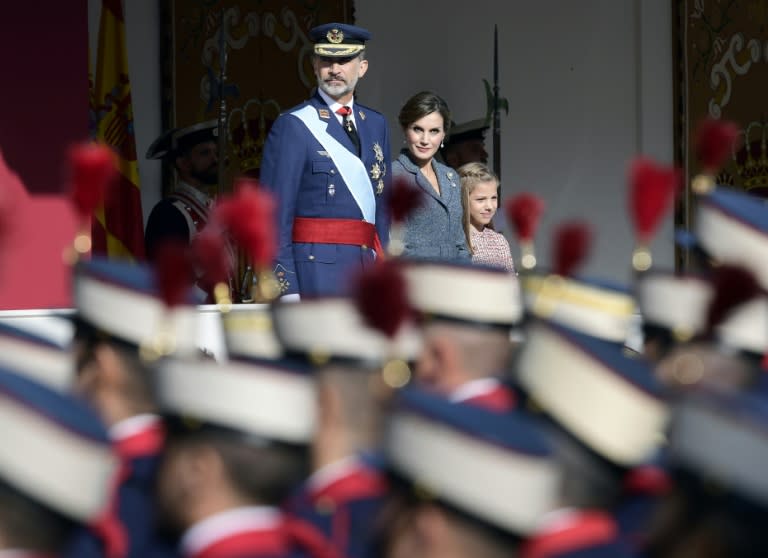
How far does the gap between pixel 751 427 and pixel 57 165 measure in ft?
10.9

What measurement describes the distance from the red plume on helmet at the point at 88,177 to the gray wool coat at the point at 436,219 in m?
2.59

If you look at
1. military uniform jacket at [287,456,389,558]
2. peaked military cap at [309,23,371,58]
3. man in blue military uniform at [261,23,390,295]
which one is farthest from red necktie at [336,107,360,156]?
military uniform jacket at [287,456,389,558]

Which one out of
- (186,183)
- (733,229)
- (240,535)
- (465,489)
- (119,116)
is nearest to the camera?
(465,489)

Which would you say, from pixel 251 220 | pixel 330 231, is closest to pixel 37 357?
pixel 251 220

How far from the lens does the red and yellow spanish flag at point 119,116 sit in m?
5.43

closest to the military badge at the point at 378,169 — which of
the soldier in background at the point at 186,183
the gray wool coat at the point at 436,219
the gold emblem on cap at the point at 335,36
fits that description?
the gray wool coat at the point at 436,219

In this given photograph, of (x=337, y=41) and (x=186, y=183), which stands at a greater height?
(x=337, y=41)

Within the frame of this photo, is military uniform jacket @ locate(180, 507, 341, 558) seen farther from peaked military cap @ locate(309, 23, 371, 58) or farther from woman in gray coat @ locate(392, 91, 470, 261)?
woman in gray coat @ locate(392, 91, 470, 261)

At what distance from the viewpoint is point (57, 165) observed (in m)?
4.43

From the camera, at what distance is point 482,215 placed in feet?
17.5

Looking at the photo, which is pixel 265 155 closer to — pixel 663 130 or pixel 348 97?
pixel 348 97

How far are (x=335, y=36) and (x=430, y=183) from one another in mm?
640

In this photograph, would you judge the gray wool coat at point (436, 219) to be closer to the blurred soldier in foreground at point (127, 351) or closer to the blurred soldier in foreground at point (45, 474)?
the blurred soldier in foreground at point (127, 351)

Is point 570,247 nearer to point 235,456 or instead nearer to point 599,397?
point 599,397
